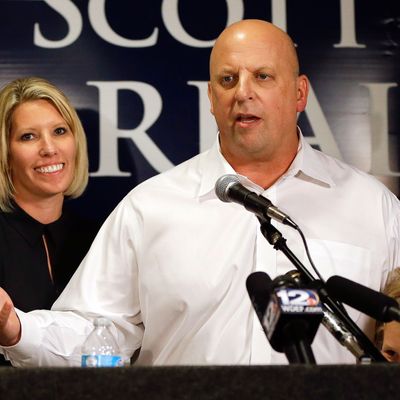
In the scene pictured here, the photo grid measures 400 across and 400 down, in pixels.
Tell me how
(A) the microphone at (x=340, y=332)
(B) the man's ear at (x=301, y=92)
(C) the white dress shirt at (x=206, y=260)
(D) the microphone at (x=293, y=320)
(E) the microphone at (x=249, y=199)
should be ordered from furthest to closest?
1. (B) the man's ear at (x=301, y=92)
2. (C) the white dress shirt at (x=206, y=260)
3. (E) the microphone at (x=249, y=199)
4. (A) the microphone at (x=340, y=332)
5. (D) the microphone at (x=293, y=320)

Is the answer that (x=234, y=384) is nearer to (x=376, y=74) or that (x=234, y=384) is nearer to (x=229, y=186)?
(x=229, y=186)

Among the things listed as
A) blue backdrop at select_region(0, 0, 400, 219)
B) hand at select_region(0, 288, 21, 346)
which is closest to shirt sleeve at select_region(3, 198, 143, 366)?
hand at select_region(0, 288, 21, 346)

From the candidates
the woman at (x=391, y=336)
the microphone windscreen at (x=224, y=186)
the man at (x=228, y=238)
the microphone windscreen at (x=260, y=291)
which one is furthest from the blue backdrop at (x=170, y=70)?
the microphone windscreen at (x=260, y=291)

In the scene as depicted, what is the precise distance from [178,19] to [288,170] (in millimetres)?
719

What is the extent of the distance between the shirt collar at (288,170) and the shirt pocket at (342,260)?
21 cm

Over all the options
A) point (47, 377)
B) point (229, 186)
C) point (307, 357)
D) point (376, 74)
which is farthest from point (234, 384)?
point (376, 74)

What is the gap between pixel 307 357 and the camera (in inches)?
43.4

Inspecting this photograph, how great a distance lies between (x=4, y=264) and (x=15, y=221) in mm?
148

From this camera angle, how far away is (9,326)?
203cm

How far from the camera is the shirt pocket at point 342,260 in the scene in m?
2.30

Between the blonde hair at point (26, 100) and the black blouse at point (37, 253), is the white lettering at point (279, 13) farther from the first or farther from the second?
the black blouse at point (37, 253)

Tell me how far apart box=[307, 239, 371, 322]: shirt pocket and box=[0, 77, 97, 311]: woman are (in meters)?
0.84

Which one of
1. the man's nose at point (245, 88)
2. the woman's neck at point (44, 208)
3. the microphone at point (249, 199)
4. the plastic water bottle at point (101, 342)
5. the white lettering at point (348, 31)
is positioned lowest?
the plastic water bottle at point (101, 342)

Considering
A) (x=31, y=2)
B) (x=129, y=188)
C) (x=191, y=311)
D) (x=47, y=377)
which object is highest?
(x=31, y=2)
